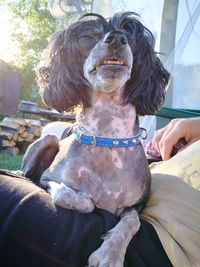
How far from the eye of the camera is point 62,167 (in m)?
1.70

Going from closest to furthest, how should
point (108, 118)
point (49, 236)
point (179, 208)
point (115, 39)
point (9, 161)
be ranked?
point (49, 236) → point (179, 208) → point (115, 39) → point (108, 118) → point (9, 161)

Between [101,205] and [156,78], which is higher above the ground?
[156,78]

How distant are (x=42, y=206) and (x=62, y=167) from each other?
473 millimetres

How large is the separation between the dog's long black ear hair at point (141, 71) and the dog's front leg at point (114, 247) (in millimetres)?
611

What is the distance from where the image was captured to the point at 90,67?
1688 millimetres

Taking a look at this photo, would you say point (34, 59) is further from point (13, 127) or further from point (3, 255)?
point (3, 255)

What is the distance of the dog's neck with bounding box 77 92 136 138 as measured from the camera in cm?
173

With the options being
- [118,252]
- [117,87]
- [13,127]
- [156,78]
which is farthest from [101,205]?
[13,127]

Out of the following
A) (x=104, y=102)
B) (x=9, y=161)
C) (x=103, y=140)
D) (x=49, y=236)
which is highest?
(x=104, y=102)

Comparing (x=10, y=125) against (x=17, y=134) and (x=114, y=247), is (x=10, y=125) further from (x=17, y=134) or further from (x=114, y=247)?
(x=114, y=247)

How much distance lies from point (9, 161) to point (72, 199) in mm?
4345

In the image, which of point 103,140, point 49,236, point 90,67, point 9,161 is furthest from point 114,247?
point 9,161

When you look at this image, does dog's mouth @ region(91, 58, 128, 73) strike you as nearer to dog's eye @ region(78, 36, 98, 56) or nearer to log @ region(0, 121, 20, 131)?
dog's eye @ region(78, 36, 98, 56)

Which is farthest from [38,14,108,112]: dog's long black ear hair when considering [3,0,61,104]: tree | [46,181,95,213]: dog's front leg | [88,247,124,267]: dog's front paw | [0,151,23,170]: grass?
[3,0,61,104]: tree
